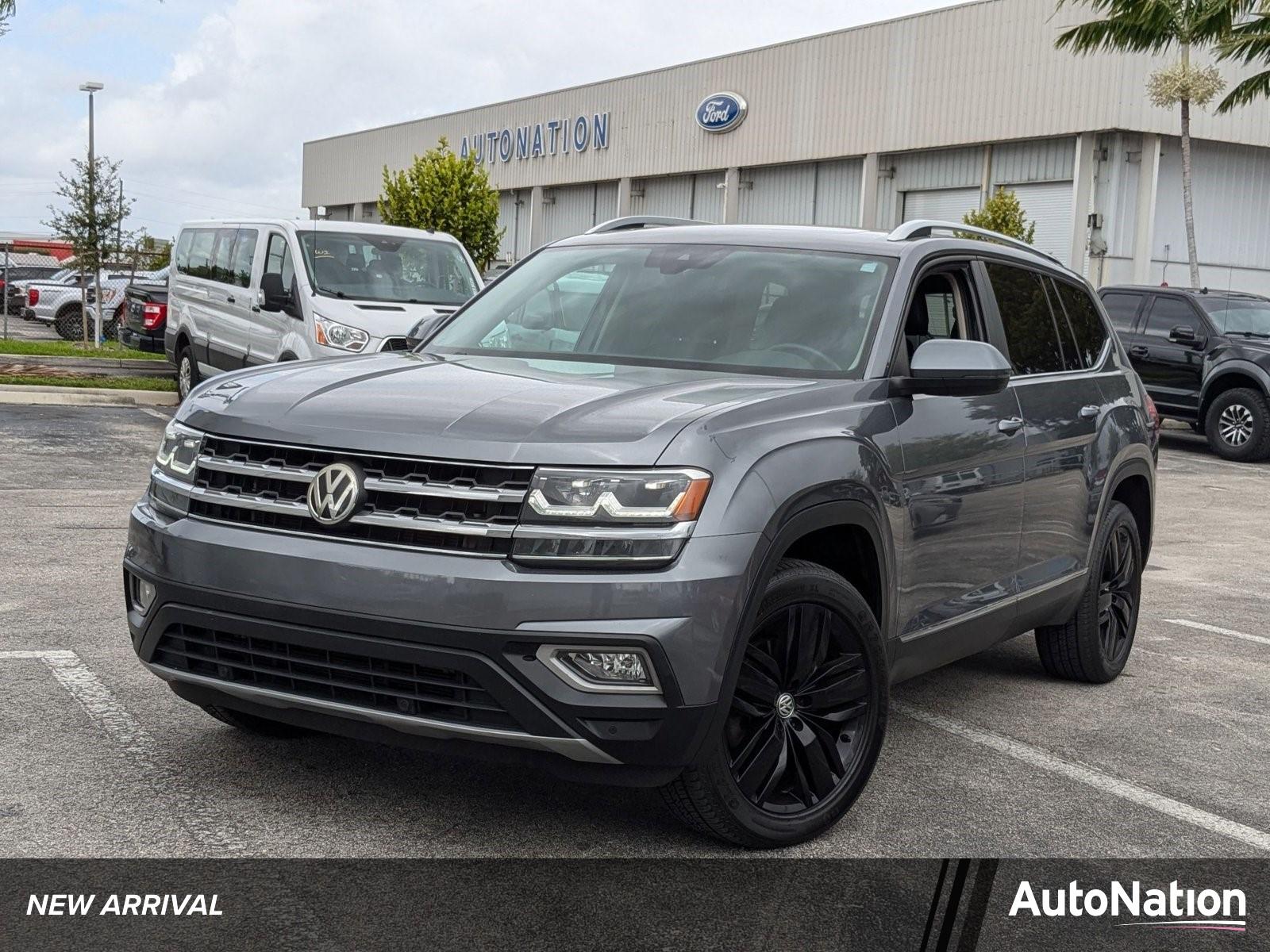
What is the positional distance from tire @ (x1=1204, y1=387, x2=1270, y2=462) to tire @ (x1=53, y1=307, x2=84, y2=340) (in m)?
22.2

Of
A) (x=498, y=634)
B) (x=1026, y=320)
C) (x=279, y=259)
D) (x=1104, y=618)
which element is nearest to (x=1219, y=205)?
(x=279, y=259)

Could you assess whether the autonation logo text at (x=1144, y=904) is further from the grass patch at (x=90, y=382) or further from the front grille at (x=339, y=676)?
the grass patch at (x=90, y=382)

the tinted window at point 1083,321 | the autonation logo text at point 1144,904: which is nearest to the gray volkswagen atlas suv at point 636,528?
the autonation logo text at point 1144,904

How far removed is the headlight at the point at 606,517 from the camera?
3.57 m

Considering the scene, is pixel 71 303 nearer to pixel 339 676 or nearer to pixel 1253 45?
pixel 1253 45

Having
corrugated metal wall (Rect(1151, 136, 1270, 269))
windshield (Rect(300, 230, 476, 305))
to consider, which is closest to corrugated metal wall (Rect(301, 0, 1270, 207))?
corrugated metal wall (Rect(1151, 136, 1270, 269))

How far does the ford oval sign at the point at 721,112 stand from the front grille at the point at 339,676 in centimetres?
3628

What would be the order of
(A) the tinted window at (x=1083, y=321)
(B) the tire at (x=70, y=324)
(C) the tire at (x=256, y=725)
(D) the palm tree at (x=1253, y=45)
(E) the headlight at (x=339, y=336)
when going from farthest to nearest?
(B) the tire at (x=70, y=324) < (D) the palm tree at (x=1253, y=45) < (E) the headlight at (x=339, y=336) < (A) the tinted window at (x=1083, y=321) < (C) the tire at (x=256, y=725)

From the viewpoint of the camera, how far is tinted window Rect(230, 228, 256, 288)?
47.3 ft

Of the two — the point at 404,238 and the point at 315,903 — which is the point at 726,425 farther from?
→ the point at 404,238

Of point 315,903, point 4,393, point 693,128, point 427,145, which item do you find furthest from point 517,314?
point 427,145

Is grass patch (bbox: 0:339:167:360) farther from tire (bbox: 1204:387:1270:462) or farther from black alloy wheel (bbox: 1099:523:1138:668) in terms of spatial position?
black alloy wheel (bbox: 1099:523:1138:668)

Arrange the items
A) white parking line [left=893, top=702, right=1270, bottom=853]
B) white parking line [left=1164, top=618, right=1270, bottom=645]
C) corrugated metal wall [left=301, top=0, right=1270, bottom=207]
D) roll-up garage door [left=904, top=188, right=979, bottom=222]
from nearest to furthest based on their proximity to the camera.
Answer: white parking line [left=893, top=702, right=1270, bottom=853], white parking line [left=1164, top=618, right=1270, bottom=645], corrugated metal wall [left=301, top=0, right=1270, bottom=207], roll-up garage door [left=904, top=188, right=979, bottom=222]

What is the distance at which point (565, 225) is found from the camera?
4712cm
